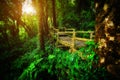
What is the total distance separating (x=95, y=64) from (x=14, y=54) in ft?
59.0

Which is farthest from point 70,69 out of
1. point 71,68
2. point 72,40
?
point 72,40

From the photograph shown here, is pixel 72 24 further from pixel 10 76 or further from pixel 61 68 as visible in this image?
pixel 61 68

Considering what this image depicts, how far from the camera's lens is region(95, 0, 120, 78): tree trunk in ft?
12.5

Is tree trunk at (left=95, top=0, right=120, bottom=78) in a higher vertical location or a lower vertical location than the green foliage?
higher

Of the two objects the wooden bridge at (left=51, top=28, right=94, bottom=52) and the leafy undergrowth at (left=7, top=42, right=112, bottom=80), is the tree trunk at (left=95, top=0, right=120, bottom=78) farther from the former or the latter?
the wooden bridge at (left=51, top=28, right=94, bottom=52)

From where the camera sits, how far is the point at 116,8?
3.78 meters

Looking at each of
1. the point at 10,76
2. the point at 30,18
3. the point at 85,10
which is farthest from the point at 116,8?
the point at 30,18

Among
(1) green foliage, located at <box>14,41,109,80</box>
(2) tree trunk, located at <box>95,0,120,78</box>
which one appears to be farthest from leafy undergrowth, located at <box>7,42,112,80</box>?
(2) tree trunk, located at <box>95,0,120,78</box>

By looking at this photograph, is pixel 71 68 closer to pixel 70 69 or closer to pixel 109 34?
pixel 70 69

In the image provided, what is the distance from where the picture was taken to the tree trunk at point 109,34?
149 inches

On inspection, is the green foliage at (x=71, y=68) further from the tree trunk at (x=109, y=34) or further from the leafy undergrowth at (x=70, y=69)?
the tree trunk at (x=109, y=34)

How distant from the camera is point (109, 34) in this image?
3924mm

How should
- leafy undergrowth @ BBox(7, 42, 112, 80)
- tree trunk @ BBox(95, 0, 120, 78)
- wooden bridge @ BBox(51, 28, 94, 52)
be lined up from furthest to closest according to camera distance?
wooden bridge @ BBox(51, 28, 94, 52) → leafy undergrowth @ BBox(7, 42, 112, 80) → tree trunk @ BBox(95, 0, 120, 78)

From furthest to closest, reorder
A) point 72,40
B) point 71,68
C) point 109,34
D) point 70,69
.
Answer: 1. point 72,40
2. point 70,69
3. point 71,68
4. point 109,34
